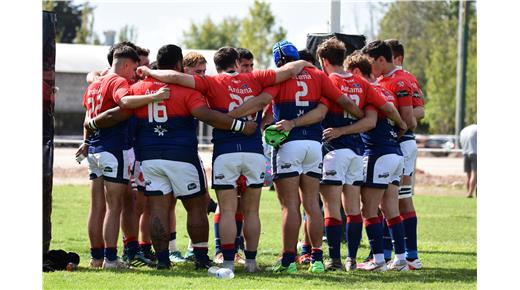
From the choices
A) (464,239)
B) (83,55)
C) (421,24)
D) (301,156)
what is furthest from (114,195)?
(421,24)

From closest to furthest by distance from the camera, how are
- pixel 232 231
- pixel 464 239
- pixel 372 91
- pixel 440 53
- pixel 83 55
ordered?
pixel 232 231
pixel 372 91
pixel 464 239
pixel 83 55
pixel 440 53

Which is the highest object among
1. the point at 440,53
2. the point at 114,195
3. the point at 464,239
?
the point at 440,53

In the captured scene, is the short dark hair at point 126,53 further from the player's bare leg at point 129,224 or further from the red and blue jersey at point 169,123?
the player's bare leg at point 129,224

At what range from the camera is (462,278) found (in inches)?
409

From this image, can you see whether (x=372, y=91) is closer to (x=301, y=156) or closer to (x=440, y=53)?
(x=301, y=156)

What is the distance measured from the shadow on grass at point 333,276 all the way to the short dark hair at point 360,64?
221cm

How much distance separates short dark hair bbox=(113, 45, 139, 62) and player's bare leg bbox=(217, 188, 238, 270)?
67.6 inches

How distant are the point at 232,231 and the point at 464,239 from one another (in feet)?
22.2

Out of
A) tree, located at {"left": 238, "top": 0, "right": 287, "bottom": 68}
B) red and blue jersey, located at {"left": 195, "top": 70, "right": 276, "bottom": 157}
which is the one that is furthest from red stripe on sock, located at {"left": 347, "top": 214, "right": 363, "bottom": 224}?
tree, located at {"left": 238, "top": 0, "right": 287, "bottom": 68}

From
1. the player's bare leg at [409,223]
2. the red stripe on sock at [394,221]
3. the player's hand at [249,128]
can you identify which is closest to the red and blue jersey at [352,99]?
the red stripe on sock at [394,221]

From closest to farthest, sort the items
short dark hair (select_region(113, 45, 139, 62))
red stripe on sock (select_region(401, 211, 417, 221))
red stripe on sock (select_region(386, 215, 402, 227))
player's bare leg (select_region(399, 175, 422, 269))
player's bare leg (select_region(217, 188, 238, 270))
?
player's bare leg (select_region(217, 188, 238, 270))
short dark hair (select_region(113, 45, 139, 62))
red stripe on sock (select_region(386, 215, 402, 227))
player's bare leg (select_region(399, 175, 422, 269))
red stripe on sock (select_region(401, 211, 417, 221))

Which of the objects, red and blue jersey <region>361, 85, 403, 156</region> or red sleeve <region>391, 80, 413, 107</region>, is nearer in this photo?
red and blue jersey <region>361, 85, 403, 156</region>

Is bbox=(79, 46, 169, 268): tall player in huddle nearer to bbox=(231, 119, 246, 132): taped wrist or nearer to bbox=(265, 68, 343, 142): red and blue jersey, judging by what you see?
bbox=(231, 119, 246, 132): taped wrist

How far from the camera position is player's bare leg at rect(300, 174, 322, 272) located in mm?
10359
